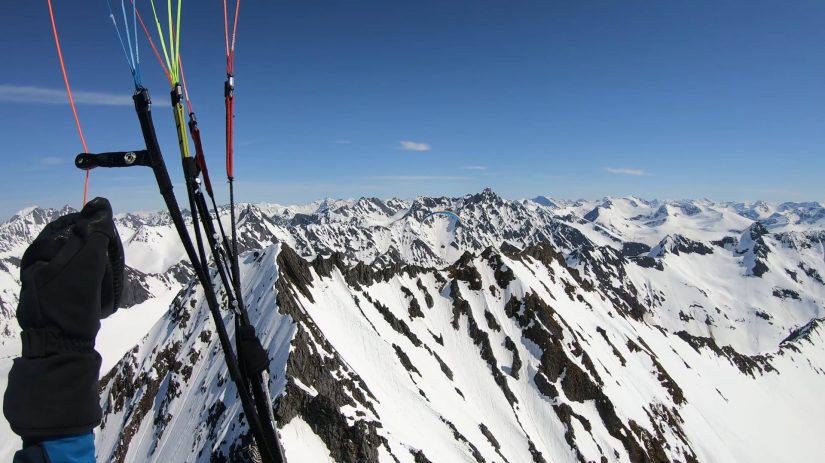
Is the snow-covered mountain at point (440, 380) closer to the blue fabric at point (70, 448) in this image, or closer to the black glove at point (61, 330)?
the blue fabric at point (70, 448)

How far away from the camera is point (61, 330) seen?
3.88 meters

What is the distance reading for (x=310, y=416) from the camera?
44219 mm

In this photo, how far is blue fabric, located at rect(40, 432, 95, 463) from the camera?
A: 12.5ft

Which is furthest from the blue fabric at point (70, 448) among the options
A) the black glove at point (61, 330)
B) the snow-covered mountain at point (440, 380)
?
the snow-covered mountain at point (440, 380)

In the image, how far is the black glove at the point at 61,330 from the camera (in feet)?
12.2

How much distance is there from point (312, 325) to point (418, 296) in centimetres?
4650

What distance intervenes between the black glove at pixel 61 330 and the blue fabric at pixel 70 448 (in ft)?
0.34

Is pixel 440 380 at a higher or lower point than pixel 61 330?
lower

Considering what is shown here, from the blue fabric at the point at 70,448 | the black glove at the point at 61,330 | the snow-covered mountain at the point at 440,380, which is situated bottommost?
the snow-covered mountain at the point at 440,380

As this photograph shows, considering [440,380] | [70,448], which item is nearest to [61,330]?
[70,448]

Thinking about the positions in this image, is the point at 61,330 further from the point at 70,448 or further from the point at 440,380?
the point at 440,380

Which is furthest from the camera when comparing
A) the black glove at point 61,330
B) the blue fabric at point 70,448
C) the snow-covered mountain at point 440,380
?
the snow-covered mountain at point 440,380

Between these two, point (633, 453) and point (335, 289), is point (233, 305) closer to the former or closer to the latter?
point (335, 289)

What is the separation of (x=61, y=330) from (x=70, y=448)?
1.11 m
